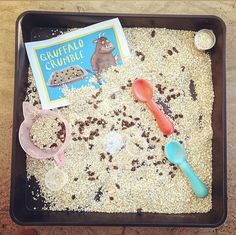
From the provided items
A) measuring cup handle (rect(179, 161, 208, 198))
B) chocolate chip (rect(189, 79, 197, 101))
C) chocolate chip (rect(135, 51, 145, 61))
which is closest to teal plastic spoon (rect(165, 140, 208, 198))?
measuring cup handle (rect(179, 161, 208, 198))

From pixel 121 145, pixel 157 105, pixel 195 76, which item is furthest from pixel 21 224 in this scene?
pixel 195 76

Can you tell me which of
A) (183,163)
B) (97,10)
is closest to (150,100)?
(183,163)

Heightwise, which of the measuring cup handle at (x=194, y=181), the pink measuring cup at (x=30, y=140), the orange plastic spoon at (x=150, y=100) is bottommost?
the measuring cup handle at (x=194, y=181)

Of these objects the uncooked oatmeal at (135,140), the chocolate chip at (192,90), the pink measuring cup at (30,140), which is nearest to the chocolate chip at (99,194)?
the uncooked oatmeal at (135,140)

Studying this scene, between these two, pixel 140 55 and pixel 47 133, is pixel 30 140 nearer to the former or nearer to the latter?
pixel 47 133

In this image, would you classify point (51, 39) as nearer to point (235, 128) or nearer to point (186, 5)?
point (186, 5)

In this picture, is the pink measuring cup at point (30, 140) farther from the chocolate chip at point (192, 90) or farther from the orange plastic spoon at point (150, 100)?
the chocolate chip at point (192, 90)
